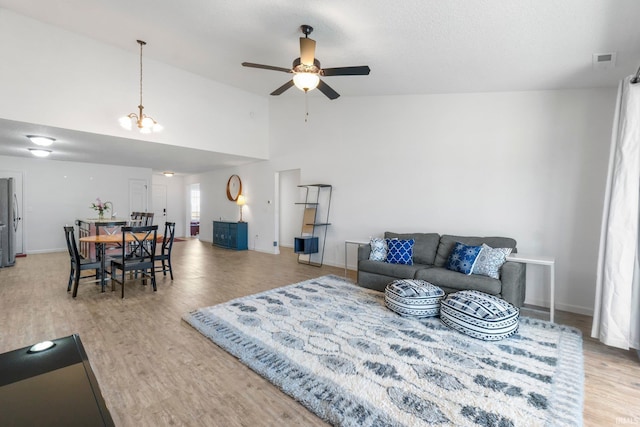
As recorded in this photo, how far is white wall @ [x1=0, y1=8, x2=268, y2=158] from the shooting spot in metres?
3.96

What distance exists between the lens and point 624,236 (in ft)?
8.53

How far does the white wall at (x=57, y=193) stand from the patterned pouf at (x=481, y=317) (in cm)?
925

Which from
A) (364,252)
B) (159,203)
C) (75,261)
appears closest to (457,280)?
(364,252)

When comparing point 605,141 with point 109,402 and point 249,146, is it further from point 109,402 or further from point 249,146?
point 249,146

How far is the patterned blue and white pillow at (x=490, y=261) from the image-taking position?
3506mm

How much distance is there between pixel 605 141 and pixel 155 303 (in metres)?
5.93

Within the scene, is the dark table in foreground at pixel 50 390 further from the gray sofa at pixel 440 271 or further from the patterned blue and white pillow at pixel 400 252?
the patterned blue and white pillow at pixel 400 252

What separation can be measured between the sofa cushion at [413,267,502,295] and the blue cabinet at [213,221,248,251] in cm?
547

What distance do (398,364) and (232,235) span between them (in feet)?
22.0

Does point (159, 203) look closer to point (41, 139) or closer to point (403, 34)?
point (41, 139)

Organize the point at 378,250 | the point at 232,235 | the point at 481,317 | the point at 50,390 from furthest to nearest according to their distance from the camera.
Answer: the point at 232,235 → the point at 378,250 → the point at 481,317 → the point at 50,390

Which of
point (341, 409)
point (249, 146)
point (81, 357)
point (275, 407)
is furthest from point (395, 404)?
point (249, 146)

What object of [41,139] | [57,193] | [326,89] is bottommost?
[57,193]

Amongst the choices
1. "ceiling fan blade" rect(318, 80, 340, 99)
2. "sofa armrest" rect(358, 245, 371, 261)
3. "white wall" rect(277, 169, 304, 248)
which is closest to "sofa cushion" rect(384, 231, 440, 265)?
"sofa armrest" rect(358, 245, 371, 261)
